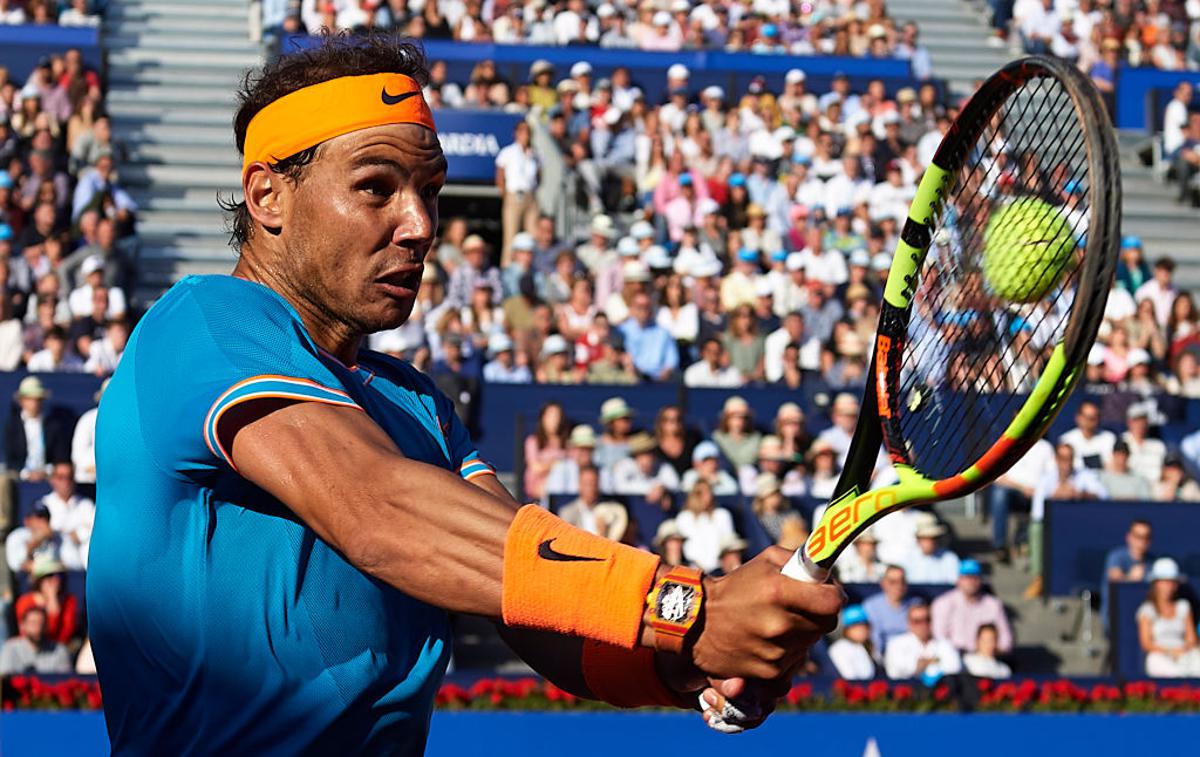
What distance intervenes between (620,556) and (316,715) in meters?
0.64

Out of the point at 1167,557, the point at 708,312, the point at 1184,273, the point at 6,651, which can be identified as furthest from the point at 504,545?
the point at 1184,273

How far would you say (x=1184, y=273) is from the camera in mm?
16547

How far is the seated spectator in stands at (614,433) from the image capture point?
11695 mm

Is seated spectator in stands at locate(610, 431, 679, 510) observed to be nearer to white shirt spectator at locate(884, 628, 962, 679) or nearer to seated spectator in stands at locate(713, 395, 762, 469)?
seated spectator in stands at locate(713, 395, 762, 469)

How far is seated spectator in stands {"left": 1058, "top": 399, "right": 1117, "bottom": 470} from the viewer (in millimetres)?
12430

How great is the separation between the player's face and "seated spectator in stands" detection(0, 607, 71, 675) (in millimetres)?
7398

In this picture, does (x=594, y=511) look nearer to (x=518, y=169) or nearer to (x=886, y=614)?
(x=886, y=614)

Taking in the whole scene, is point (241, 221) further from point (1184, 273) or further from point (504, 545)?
point (1184, 273)

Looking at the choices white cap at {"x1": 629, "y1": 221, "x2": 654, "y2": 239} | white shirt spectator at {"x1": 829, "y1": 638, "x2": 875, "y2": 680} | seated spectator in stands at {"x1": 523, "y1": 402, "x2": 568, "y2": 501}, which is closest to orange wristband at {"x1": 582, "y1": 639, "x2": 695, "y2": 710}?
white shirt spectator at {"x1": 829, "y1": 638, "x2": 875, "y2": 680}

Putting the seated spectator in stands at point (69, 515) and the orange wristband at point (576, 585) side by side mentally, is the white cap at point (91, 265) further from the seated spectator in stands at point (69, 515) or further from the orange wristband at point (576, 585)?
the orange wristband at point (576, 585)

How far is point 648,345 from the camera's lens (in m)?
13.0

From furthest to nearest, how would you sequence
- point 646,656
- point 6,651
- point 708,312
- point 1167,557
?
point 708,312, point 1167,557, point 6,651, point 646,656

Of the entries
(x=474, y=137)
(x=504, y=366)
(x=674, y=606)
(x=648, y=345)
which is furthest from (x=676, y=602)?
(x=474, y=137)

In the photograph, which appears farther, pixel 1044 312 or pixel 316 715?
pixel 1044 312
